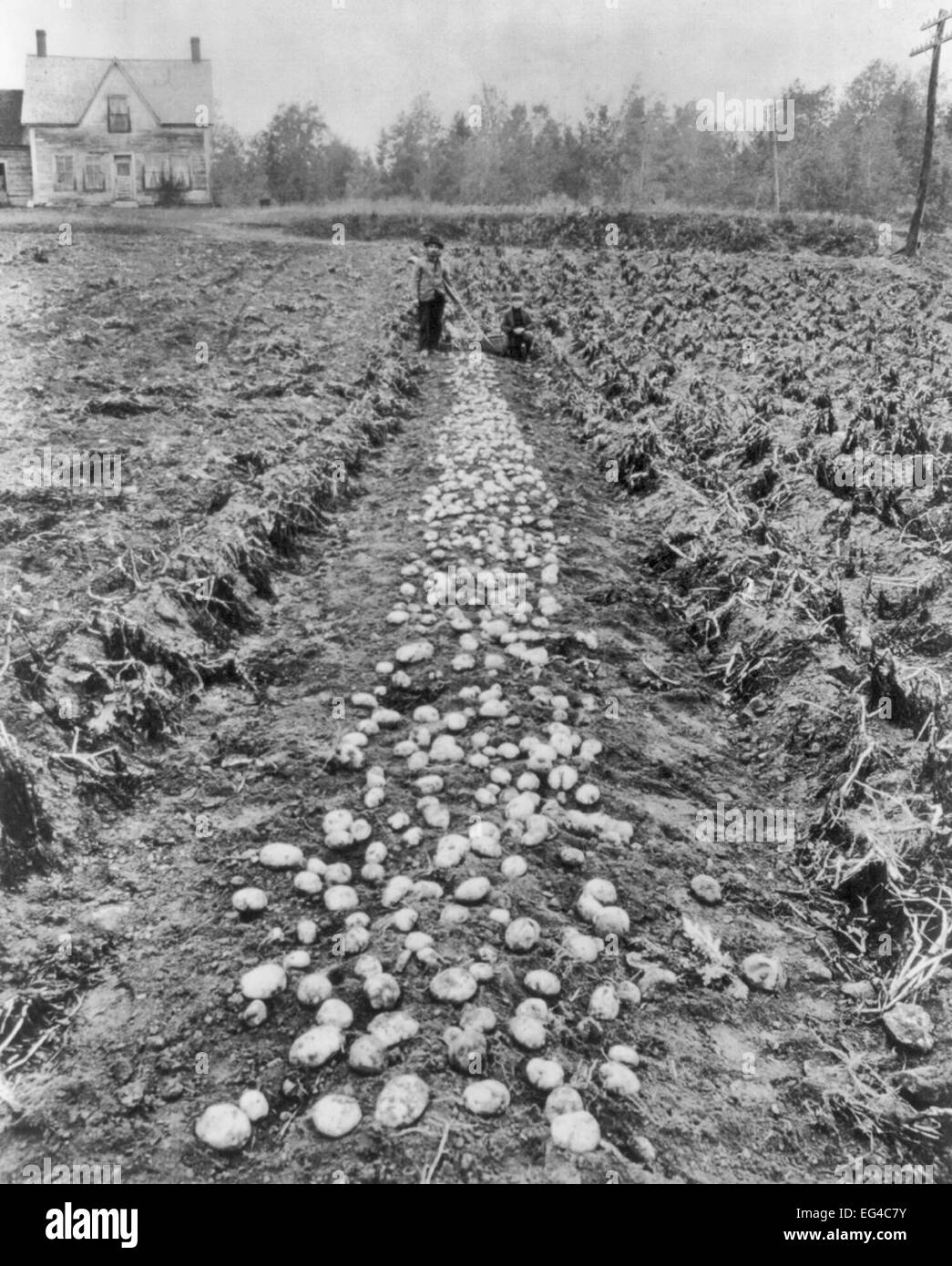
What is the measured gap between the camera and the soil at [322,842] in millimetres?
2088

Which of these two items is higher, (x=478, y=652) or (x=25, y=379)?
(x=25, y=379)

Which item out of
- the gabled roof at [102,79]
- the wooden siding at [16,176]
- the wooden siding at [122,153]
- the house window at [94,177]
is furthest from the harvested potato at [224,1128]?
the wooden siding at [16,176]

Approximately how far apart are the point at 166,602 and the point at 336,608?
1.00 m

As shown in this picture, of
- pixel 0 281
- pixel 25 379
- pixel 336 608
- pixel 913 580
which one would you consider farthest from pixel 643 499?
pixel 0 281

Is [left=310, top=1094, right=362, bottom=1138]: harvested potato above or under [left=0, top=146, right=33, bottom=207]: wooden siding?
under

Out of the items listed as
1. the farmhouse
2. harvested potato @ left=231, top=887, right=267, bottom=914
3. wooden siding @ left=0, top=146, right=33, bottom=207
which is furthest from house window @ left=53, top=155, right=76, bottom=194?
harvested potato @ left=231, top=887, right=267, bottom=914

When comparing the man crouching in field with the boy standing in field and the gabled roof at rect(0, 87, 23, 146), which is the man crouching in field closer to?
the boy standing in field

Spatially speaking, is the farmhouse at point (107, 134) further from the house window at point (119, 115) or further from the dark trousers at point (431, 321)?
the dark trousers at point (431, 321)

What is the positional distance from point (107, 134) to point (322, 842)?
3329cm

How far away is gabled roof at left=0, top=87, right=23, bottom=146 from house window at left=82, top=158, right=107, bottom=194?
→ 13.0 feet

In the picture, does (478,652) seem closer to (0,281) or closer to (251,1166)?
(251,1166)

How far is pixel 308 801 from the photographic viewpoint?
10.7 feet

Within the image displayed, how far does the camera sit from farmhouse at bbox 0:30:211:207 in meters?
26.6

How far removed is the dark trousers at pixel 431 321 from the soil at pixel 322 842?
5.35 meters
